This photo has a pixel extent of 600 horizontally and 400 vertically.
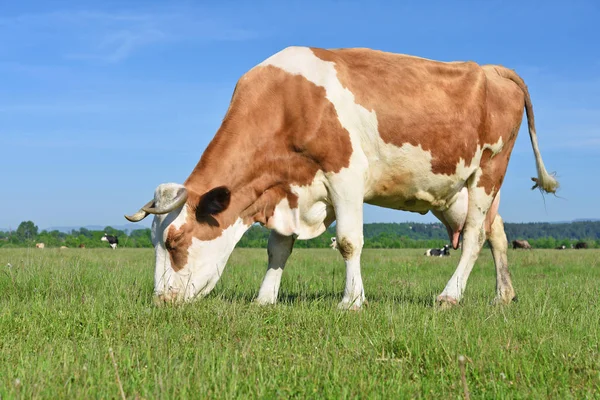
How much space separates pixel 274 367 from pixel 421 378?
3.42ft

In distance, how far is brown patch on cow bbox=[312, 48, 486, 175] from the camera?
7.79 m

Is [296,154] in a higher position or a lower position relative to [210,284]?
higher

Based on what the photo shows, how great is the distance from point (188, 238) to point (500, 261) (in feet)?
15.3

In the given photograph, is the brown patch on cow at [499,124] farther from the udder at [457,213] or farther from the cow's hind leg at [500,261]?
the cow's hind leg at [500,261]

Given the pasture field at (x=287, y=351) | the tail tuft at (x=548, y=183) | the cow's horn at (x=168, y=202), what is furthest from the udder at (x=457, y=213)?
the cow's horn at (x=168, y=202)

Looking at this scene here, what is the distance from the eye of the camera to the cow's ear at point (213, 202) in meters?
7.31

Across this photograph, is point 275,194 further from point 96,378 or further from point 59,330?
point 96,378

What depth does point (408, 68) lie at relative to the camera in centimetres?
838

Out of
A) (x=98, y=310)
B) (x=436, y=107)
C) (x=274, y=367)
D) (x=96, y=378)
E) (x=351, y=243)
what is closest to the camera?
(x=96, y=378)

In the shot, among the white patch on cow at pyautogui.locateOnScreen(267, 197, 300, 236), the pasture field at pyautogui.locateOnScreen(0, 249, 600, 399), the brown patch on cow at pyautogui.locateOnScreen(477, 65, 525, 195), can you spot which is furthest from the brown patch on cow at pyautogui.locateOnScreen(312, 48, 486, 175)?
the pasture field at pyautogui.locateOnScreen(0, 249, 600, 399)

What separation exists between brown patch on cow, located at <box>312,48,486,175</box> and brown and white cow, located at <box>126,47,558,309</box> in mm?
16

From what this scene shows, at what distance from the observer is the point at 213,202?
7.39m

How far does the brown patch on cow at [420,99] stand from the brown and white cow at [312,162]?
0.05ft

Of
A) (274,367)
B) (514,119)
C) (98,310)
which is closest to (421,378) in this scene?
(274,367)
